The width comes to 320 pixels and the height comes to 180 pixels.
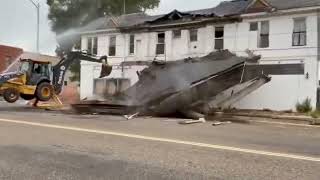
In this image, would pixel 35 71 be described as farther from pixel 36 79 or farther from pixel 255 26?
pixel 255 26

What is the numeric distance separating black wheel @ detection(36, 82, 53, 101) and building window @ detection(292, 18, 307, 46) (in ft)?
47.8

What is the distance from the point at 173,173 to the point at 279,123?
15914 millimetres

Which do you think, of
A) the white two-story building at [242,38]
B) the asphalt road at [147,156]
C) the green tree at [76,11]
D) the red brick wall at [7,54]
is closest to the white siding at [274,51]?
the white two-story building at [242,38]

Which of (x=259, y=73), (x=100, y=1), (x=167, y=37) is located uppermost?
(x=100, y=1)

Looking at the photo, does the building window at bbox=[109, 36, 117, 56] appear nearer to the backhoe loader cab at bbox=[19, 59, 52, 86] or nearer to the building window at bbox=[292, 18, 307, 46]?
the backhoe loader cab at bbox=[19, 59, 52, 86]

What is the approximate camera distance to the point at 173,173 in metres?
8.97

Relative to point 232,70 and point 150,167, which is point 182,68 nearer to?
point 232,70

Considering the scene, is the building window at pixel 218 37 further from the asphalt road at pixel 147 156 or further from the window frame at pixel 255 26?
the asphalt road at pixel 147 156

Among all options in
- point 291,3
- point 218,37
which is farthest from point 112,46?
point 291,3

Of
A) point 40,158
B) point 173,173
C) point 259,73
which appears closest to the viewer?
point 173,173

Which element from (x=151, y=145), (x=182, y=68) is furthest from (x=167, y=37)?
(x=151, y=145)

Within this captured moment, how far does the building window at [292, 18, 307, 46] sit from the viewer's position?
30969 mm

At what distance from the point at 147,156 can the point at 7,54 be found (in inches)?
2412

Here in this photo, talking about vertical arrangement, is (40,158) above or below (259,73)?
below
